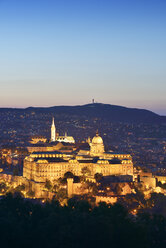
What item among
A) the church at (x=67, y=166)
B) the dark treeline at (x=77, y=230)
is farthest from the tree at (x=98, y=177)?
the dark treeline at (x=77, y=230)

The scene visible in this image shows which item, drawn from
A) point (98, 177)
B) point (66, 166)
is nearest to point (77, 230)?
point (98, 177)

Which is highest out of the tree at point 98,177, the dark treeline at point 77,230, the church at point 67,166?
the church at point 67,166

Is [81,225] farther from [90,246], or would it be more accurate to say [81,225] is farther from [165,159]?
[165,159]

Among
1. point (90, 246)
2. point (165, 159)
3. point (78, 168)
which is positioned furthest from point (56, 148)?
point (90, 246)

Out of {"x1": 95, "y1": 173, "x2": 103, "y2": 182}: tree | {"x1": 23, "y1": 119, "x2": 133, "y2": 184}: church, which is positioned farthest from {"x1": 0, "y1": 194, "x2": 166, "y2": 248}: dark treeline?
{"x1": 23, "y1": 119, "x2": 133, "y2": 184}: church

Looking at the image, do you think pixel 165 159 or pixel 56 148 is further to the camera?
pixel 165 159

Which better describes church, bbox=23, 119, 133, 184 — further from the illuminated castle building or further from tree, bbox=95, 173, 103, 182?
tree, bbox=95, 173, 103, 182

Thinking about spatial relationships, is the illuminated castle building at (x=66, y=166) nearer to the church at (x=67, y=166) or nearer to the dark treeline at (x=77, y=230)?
the church at (x=67, y=166)

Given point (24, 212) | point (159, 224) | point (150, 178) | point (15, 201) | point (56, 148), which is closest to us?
point (159, 224)
